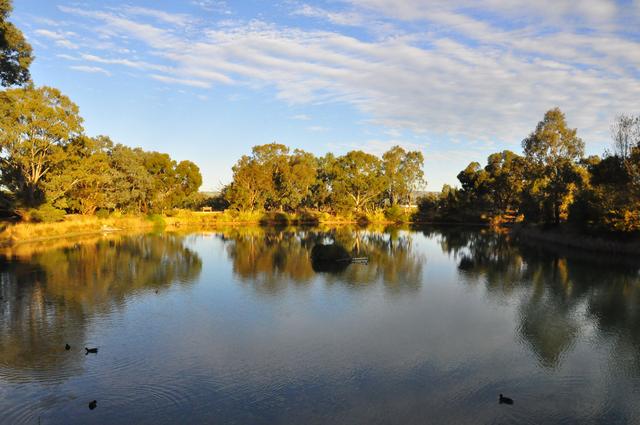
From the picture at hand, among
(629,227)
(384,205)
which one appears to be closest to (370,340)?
(629,227)

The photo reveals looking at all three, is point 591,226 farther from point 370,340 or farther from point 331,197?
point 331,197

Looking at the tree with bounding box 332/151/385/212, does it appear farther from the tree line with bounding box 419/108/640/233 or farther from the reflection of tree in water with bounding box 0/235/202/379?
the reflection of tree in water with bounding box 0/235/202/379

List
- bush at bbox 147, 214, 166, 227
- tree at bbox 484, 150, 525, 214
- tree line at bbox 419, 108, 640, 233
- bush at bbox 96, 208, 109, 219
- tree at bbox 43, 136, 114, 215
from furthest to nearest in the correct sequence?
tree at bbox 484, 150, 525, 214
bush at bbox 147, 214, 166, 227
bush at bbox 96, 208, 109, 219
tree at bbox 43, 136, 114, 215
tree line at bbox 419, 108, 640, 233

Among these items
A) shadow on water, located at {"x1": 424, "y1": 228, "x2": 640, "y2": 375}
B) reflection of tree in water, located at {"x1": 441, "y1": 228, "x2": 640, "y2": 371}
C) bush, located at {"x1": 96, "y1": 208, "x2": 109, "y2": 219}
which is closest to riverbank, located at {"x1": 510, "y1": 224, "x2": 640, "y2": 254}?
shadow on water, located at {"x1": 424, "y1": 228, "x2": 640, "y2": 375}

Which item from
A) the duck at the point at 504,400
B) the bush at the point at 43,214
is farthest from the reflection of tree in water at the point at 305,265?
the bush at the point at 43,214

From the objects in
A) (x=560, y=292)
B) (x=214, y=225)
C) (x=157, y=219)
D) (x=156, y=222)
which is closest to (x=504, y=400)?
(x=560, y=292)

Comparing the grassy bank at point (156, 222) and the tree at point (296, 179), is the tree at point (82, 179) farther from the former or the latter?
the tree at point (296, 179)

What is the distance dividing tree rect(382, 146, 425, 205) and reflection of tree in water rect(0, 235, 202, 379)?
65.6 m

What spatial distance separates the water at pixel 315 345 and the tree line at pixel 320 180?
197ft

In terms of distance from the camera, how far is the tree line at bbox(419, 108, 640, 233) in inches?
1460

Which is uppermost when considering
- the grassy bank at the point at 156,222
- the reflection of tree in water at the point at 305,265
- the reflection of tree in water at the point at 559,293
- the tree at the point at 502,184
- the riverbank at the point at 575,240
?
the tree at the point at 502,184

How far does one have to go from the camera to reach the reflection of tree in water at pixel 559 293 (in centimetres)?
1672

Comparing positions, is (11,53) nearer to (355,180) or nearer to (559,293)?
(559,293)

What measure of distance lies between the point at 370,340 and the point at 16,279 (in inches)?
819
